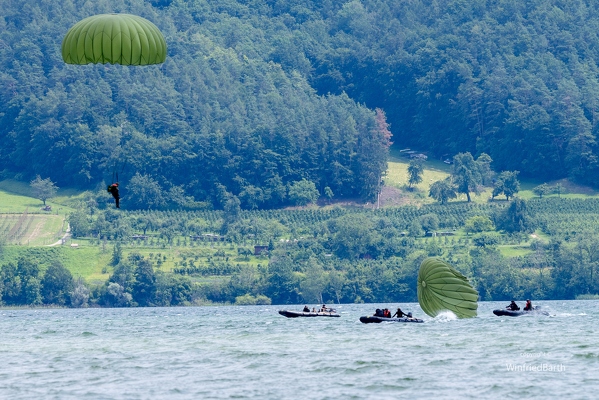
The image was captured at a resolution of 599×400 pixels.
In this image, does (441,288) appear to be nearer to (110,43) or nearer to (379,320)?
(379,320)

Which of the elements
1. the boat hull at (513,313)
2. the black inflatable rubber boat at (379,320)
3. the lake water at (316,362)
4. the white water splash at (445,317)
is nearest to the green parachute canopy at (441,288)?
the lake water at (316,362)

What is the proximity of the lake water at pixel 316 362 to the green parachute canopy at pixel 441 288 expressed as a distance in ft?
6.18

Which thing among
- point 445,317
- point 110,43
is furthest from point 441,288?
point 110,43

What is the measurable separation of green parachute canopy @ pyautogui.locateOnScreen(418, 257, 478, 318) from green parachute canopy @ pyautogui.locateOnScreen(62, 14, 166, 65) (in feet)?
82.5

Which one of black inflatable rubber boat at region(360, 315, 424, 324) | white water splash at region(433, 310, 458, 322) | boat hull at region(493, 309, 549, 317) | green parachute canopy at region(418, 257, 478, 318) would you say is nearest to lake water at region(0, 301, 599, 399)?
white water splash at region(433, 310, 458, 322)

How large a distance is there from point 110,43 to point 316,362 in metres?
21.4

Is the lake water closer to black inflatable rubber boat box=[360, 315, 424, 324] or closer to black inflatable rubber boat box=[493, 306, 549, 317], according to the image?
black inflatable rubber boat box=[360, 315, 424, 324]

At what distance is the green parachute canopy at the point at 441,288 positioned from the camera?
10194 cm

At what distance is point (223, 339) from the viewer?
342ft

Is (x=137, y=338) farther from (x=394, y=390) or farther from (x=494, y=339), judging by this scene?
(x=394, y=390)

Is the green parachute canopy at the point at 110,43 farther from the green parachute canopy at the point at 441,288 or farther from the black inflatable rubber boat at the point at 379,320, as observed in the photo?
the black inflatable rubber boat at the point at 379,320

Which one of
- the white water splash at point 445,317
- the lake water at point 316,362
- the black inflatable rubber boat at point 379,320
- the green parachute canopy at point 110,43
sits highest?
the green parachute canopy at point 110,43

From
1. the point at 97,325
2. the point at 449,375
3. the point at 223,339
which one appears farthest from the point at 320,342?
the point at 97,325

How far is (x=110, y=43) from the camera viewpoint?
→ 8738 centimetres
